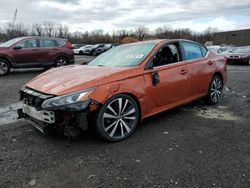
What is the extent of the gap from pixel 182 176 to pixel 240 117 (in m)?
2.77

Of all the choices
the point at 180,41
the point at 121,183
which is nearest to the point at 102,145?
the point at 121,183

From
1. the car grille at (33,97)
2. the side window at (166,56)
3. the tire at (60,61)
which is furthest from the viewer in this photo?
the tire at (60,61)

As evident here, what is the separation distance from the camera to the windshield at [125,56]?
15.7 feet

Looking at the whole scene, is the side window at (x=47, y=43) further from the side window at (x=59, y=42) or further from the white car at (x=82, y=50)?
the white car at (x=82, y=50)

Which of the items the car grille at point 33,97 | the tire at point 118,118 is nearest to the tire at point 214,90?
the tire at point 118,118

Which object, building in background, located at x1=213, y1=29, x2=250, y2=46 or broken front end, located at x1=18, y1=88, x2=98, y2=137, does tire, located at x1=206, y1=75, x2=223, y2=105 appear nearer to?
broken front end, located at x1=18, y1=88, x2=98, y2=137

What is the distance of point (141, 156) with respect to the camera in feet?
12.1

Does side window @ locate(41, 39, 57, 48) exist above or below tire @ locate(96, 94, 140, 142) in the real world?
above

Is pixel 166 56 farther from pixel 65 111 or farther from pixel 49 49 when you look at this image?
pixel 49 49

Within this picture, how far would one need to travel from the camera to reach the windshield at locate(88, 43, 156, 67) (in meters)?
4.77

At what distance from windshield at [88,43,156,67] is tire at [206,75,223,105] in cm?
190

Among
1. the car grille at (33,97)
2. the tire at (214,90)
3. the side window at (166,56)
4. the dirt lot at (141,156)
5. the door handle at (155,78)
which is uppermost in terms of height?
the side window at (166,56)

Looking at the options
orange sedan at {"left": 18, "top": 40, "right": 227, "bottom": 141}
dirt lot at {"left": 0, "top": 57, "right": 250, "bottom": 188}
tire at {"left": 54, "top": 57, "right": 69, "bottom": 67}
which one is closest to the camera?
dirt lot at {"left": 0, "top": 57, "right": 250, "bottom": 188}

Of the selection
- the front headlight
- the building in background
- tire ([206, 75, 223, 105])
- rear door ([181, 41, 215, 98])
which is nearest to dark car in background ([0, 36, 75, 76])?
rear door ([181, 41, 215, 98])
